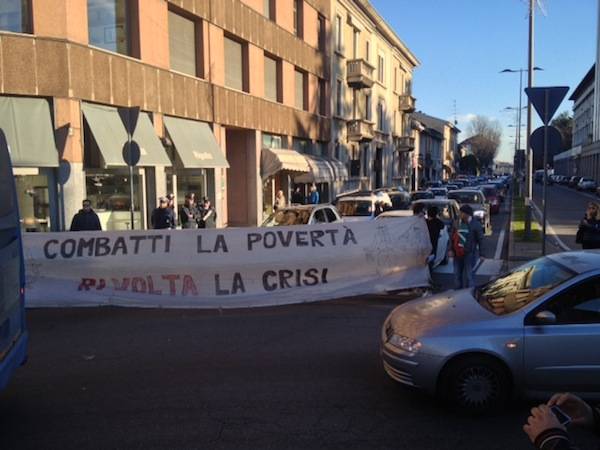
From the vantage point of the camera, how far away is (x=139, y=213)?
1744 centimetres

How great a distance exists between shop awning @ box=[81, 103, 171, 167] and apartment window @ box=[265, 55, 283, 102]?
1032 centimetres

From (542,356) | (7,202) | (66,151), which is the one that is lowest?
(542,356)

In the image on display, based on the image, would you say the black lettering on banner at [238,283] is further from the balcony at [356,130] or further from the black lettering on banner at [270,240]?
the balcony at [356,130]

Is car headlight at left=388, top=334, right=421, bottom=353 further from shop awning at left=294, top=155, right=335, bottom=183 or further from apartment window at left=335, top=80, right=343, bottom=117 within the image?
apartment window at left=335, top=80, right=343, bottom=117

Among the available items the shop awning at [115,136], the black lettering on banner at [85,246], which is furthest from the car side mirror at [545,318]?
the shop awning at [115,136]

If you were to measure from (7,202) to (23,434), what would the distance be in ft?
6.66

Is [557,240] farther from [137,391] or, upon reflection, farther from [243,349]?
[137,391]

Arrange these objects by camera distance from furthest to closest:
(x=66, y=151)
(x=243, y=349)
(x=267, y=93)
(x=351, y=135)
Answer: (x=351, y=135) < (x=267, y=93) < (x=66, y=151) < (x=243, y=349)

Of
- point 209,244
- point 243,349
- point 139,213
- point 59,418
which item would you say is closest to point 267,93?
point 139,213

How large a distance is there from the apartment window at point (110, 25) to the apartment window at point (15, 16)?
6.04ft

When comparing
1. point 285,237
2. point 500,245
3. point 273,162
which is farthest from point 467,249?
point 273,162

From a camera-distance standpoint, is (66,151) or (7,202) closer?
(7,202)

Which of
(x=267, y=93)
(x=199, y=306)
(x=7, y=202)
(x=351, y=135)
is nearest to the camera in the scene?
(x=7, y=202)

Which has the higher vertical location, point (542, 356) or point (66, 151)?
point (66, 151)
